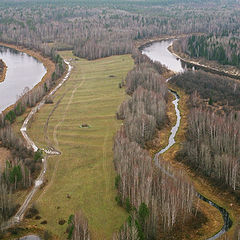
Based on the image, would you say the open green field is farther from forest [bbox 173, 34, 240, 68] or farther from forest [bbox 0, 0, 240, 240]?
forest [bbox 173, 34, 240, 68]

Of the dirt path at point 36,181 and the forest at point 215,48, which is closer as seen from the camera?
the dirt path at point 36,181

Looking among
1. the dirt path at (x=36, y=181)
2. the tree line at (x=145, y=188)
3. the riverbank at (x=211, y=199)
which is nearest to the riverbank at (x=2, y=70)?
the dirt path at (x=36, y=181)

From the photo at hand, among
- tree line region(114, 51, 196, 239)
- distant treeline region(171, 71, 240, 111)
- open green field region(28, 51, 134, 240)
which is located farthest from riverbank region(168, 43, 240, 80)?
tree line region(114, 51, 196, 239)

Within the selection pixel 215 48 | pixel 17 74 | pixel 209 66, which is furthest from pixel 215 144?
pixel 215 48

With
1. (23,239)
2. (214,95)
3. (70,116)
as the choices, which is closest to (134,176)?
(23,239)

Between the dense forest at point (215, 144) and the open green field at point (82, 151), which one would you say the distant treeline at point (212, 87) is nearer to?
the dense forest at point (215, 144)

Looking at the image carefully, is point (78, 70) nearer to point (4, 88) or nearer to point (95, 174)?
point (4, 88)
